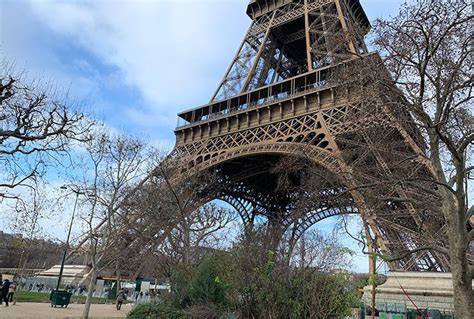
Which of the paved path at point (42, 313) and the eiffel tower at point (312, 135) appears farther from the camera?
the paved path at point (42, 313)

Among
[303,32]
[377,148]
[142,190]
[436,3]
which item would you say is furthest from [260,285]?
[303,32]

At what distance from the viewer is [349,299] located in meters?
7.32

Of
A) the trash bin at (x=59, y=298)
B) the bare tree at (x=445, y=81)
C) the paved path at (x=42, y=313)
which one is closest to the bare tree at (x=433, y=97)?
the bare tree at (x=445, y=81)

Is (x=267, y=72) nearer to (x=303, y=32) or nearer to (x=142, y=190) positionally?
(x=303, y=32)

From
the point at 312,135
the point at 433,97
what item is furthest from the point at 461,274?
the point at 312,135

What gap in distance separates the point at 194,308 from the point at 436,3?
29.0 feet

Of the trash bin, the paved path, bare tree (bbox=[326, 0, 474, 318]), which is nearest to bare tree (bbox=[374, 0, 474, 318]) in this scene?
bare tree (bbox=[326, 0, 474, 318])

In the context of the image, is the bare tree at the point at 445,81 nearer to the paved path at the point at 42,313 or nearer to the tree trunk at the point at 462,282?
the tree trunk at the point at 462,282

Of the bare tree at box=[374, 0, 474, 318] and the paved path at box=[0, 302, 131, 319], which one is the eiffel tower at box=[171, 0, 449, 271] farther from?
the paved path at box=[0, 302, 131, 319]

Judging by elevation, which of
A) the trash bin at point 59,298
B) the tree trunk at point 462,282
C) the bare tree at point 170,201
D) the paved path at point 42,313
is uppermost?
the bare tree at point 170,201


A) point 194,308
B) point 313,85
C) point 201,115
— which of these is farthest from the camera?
point 201,115

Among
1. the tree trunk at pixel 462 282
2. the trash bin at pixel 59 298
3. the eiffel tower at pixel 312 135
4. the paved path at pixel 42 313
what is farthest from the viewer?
the trash bin at pixel 59 298

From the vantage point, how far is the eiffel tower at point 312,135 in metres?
11.3

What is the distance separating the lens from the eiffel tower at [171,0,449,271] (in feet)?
37.2
